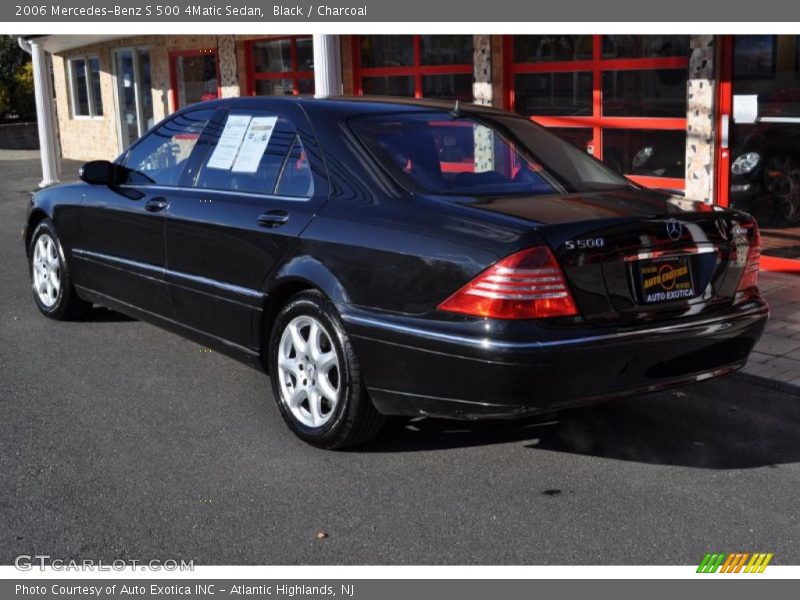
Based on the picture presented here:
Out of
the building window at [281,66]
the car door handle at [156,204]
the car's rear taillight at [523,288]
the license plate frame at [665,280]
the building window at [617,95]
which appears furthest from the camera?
the building window at [281,66]

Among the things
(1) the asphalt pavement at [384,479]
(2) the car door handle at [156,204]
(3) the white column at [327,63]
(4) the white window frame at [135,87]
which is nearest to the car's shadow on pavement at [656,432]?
(1) the asphalt pavement at [384,479]

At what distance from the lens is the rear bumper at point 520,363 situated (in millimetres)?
4023

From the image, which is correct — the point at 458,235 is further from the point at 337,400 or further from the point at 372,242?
the point at 337,400

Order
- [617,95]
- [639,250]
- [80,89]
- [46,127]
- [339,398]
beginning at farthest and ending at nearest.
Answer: [80,89] → [46,127] → [617,95] → [339,398] → [639,250]

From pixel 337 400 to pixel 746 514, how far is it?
1.79 meters

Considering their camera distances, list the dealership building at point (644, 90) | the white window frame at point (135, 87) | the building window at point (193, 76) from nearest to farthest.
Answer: the dealership building at point (644, 90) < the building window at point (193, 76) < the white window frame at point (135, 87)

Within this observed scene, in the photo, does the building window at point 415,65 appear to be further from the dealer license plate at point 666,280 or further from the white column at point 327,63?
the dealer license plate at point 666,280

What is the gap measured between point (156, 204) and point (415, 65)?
23.0 ft

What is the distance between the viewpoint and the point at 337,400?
464 cm

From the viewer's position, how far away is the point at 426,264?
4230mm

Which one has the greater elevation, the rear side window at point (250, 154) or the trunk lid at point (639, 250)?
the rear side window at point (250, 154)

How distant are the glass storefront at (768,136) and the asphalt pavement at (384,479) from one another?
3.31m

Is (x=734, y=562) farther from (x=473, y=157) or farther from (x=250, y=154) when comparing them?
(x=250, y=154)

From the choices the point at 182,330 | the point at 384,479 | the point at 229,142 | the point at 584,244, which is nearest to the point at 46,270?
the point at 182,330
